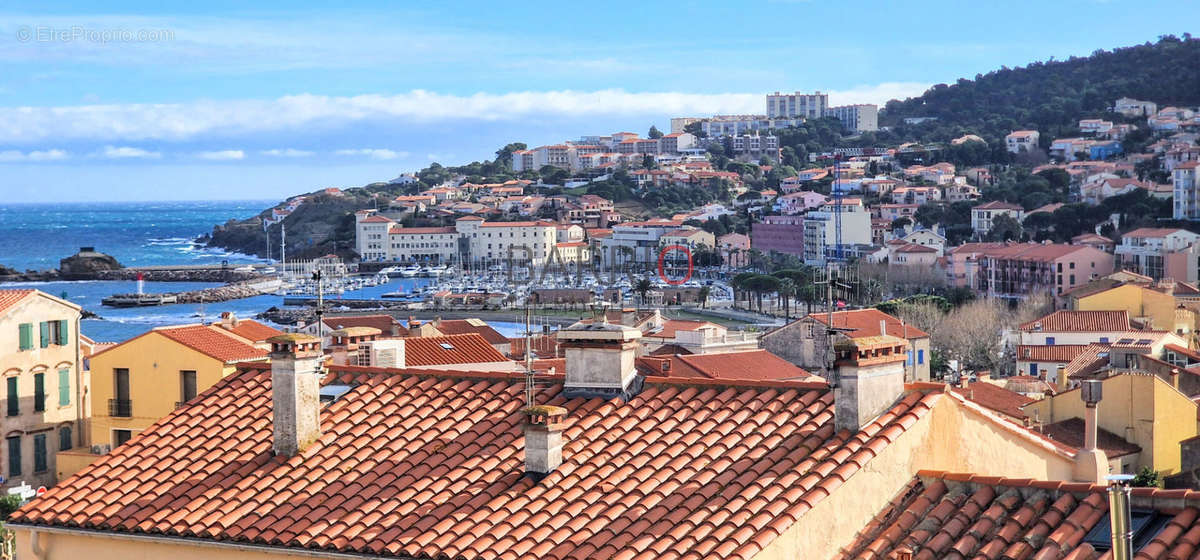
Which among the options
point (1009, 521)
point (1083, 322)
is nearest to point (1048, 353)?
point (1083, 322)

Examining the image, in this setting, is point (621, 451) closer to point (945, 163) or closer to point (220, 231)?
point (945, 163)

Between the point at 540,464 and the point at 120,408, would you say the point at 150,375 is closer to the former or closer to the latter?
the point at 120,408

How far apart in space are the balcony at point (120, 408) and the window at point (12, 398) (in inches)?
137

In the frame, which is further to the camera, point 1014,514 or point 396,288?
point 396,288

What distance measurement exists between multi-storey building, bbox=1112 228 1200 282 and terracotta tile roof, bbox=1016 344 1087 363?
36.5m

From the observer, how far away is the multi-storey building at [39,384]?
23.1 meters

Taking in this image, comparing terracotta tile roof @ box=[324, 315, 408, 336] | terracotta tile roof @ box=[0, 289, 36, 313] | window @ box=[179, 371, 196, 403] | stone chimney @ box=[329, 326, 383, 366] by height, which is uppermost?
stone chimney @ box=[329, 326, 383, 366]

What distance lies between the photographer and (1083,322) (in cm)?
4347

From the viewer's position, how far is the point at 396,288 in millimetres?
125125

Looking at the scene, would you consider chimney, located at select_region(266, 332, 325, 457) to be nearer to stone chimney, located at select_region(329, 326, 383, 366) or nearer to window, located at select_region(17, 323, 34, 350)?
stone chimney, located at select_region(329, 326, 383, 366)

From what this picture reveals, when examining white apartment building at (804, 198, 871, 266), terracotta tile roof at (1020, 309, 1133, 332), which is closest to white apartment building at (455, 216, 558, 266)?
white apartment building at (804, 198, 871, 266)

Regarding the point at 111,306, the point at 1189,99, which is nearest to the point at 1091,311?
the point at 111,306

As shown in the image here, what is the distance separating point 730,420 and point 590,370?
101 cm

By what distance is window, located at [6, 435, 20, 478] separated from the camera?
22.6 m
